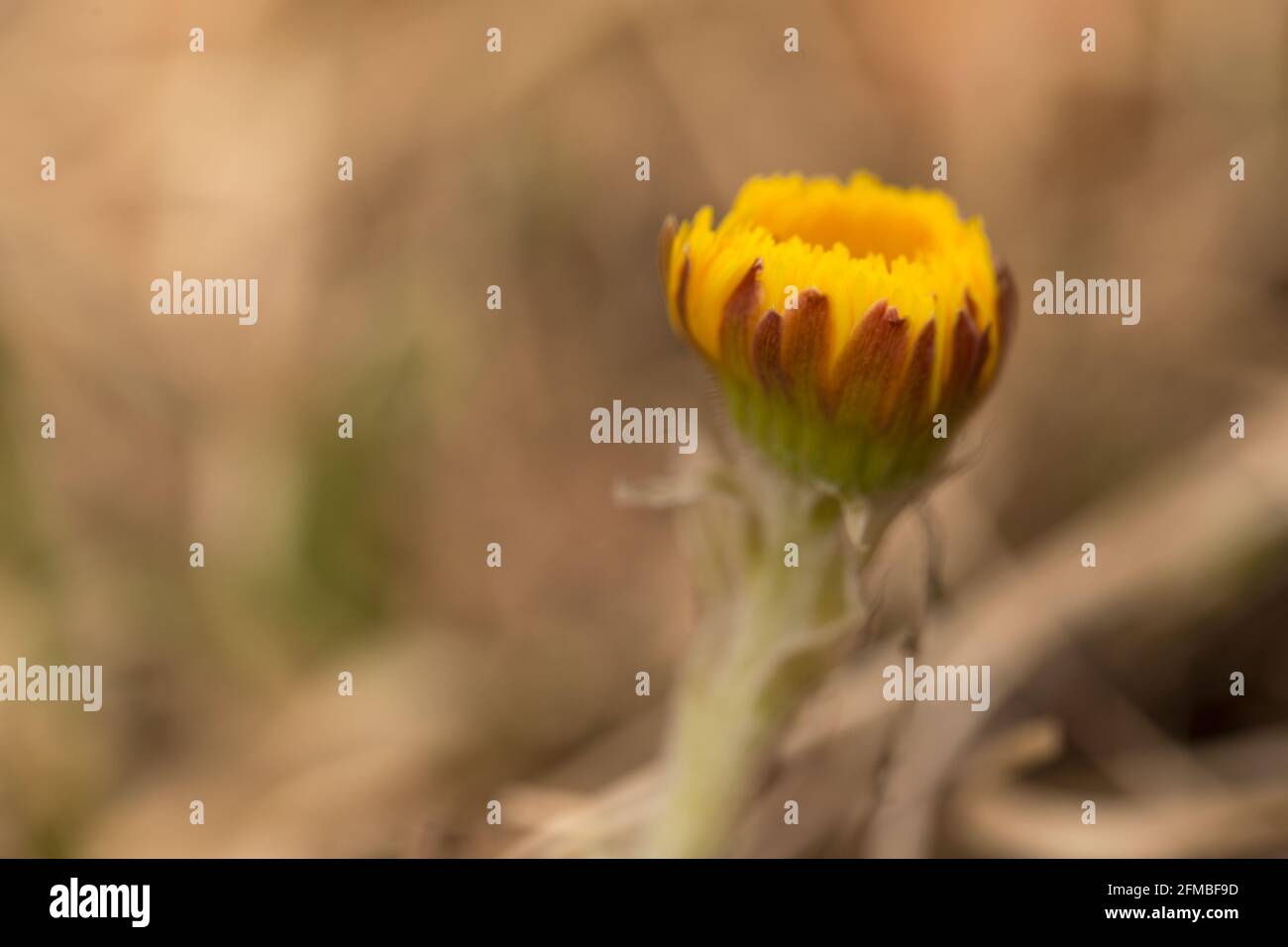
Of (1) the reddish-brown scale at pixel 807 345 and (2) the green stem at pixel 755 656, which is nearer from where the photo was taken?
(1) the reddish-brown scale at pixel 807 345

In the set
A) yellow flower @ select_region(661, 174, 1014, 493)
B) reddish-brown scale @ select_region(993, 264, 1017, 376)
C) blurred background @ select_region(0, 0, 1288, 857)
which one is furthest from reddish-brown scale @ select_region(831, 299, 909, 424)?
blurred background @ select_region(0, 0, 1288, 857)

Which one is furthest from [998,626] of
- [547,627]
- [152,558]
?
→ [152,558]

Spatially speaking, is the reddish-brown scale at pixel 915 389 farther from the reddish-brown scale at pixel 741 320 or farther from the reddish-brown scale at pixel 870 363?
the reddish-brown scale at pixel 741 320

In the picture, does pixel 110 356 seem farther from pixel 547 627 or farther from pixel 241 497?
pixel 547 627

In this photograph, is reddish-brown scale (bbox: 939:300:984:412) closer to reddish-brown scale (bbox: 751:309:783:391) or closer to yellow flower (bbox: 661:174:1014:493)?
yellow flower (bbox: 661:174:1014:493)

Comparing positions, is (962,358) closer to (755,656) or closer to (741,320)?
(741,320)

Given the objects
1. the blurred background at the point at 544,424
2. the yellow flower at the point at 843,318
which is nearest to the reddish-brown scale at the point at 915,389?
the yellow flower at the point at 843,318
